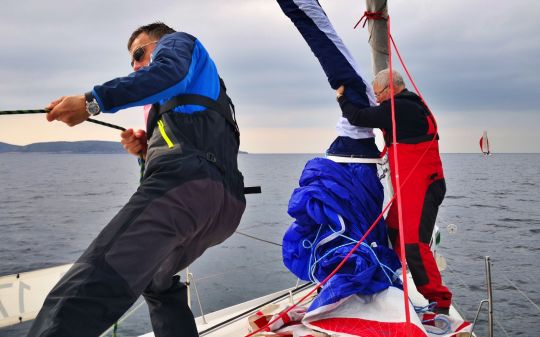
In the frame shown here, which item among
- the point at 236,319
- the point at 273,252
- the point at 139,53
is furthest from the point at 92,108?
the point at 273,252

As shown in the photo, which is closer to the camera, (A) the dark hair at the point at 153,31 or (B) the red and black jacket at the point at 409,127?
(A) the dark hair at the point at 153,31

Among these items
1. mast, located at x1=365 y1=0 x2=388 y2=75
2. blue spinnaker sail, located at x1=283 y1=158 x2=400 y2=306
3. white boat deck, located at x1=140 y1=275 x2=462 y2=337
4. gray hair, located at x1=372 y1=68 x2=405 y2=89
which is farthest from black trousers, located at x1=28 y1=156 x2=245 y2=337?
mast, located at x1=365 y1=0 x2=388 y2=75

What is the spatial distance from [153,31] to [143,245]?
3.72 ft

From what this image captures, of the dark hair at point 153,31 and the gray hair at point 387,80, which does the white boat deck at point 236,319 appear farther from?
the dark hair at point 153,31

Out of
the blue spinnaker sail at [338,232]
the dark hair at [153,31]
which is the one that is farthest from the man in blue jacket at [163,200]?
the blue spinnaker sail at [338,232]

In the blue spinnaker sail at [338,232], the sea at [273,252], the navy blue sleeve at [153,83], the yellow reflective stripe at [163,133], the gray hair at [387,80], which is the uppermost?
the gray hair at [387,80]

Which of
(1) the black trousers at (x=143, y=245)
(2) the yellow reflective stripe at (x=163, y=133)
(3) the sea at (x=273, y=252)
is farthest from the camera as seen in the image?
(3) the sea at (x=273, y=252)

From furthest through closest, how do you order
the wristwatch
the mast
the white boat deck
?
the mast → the white boat deck → the wristwatch

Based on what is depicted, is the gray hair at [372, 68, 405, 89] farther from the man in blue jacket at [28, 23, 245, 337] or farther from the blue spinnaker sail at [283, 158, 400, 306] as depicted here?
the man in blue jacket at [28, 23, 245, 337]

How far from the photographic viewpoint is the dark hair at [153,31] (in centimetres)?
252

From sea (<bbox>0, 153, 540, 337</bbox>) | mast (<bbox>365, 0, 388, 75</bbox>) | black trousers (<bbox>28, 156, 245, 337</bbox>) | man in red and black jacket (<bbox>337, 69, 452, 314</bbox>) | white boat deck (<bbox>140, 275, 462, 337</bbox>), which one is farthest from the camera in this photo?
sea (<bbox>0, 153, 540, 337</bbox>)

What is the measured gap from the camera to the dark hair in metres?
2.52

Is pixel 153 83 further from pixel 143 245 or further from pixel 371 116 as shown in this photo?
pixel 371 116

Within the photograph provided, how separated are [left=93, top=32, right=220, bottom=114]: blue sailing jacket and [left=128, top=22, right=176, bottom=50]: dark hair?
29cm
